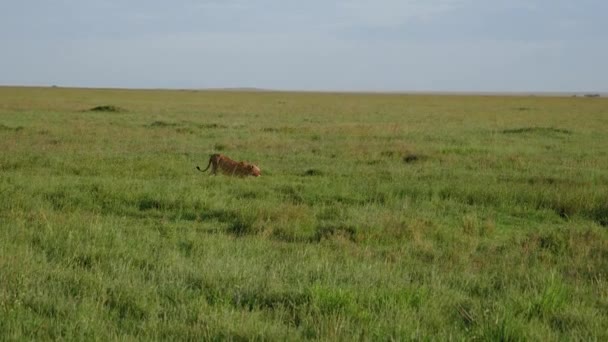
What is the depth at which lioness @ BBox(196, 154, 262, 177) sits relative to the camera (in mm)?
12117

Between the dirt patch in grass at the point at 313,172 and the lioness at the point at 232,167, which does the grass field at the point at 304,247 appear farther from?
the lioness at the point at 232,167

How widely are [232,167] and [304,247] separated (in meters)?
5.68

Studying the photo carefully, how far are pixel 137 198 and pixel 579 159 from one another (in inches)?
416

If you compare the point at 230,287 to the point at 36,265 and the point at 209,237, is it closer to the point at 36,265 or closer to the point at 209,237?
the point at 36,265

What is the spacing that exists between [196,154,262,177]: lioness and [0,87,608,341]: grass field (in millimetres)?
263

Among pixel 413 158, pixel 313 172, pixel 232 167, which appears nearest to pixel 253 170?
pixel 232 167

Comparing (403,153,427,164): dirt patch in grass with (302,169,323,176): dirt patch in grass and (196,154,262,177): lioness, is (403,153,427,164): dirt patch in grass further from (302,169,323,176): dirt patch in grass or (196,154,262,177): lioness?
(196,154,262,177): lioness

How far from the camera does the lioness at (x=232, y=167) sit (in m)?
12.1

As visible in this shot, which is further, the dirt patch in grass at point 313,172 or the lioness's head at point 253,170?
the dirt patch in grass at point 313,172

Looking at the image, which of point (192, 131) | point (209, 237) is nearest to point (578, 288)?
point (209, 237)

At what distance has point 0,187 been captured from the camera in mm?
9680

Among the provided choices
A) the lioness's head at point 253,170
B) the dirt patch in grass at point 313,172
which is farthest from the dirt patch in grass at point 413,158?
the lioness's head at point 253,170

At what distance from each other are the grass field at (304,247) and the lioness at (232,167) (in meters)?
0.26

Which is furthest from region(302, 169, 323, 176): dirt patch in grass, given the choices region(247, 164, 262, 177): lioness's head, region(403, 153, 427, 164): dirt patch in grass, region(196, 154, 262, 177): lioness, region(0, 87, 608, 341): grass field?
region(403, 153, 427, 164): dirt patch in grass
